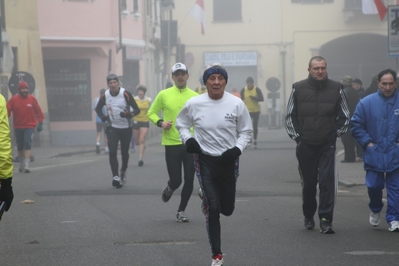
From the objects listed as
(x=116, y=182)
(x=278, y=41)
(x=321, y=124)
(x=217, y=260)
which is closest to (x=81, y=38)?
(x=116, y=182)

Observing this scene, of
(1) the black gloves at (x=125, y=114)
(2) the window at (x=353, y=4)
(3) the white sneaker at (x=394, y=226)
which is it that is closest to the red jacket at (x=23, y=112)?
(1) the black gloves at (x=125, y=114)

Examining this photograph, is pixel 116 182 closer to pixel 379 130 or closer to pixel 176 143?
pixel 176 143

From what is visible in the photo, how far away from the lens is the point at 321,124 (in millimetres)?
9359

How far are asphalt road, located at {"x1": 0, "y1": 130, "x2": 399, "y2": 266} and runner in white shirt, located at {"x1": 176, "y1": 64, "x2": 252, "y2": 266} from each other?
593mm

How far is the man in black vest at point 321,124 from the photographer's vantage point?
934 centimetres

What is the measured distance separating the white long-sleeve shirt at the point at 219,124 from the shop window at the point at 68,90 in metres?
26.0

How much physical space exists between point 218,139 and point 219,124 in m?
0.12

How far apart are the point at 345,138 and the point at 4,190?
539 inches

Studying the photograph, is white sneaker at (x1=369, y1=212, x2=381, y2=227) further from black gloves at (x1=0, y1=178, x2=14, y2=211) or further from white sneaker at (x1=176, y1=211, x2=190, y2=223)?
black gloves at (x1=0, y1=178, x2=14, y2=211)

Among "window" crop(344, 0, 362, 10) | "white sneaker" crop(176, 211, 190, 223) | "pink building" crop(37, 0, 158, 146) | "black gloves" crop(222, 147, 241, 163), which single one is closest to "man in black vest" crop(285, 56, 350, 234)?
"white sneaker" crop(176, 211, 190, 223)

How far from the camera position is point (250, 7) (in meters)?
49.8

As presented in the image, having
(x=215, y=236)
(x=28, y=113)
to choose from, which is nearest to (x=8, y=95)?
(x=28, y=113)

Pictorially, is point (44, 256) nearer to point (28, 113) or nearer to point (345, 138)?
point (28, 113)

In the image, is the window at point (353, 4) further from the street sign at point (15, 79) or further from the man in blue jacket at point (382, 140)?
the man in blue jacket at point (382, 140)
